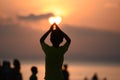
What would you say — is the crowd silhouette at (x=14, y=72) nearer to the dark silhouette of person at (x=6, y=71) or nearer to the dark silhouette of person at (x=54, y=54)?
the dark silhouette of person at (x=6, y=71)

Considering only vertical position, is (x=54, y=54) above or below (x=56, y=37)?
below

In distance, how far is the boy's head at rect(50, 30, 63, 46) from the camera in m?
13.2

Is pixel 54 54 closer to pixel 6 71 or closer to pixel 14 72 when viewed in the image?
pixel 14 72

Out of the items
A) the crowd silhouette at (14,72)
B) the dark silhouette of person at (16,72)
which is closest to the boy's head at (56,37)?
the crowd silhouette at (14,72)

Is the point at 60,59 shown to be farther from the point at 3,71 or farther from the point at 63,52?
the point at 3,71

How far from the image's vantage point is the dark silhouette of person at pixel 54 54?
13234mm

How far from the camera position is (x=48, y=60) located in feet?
43.6

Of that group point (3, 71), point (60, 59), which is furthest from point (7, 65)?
point (60, 59)

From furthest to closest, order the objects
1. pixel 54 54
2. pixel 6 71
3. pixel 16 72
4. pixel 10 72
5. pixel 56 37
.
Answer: pixel 6 71
pixel 10 72
pixel 16 72
pixel 54 54
pixel 56 37

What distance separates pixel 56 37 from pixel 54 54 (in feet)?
1.20

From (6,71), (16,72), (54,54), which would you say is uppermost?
(6,71)

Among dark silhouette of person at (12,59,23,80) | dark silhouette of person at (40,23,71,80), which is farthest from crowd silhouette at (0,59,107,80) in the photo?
dark silhouette of person at (40,23,71,80)

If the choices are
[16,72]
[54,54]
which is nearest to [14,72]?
[16,72]

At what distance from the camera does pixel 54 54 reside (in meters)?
13.3
